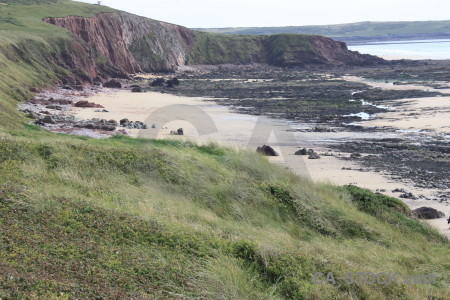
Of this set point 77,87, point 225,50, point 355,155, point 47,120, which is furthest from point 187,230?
point 225,50

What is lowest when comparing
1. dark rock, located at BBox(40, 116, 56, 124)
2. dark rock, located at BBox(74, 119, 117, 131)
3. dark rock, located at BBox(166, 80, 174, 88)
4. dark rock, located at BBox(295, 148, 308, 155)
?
dark rock, located at BBox(166, 80, 174, 88)

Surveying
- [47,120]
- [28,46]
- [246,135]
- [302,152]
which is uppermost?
[28,46]

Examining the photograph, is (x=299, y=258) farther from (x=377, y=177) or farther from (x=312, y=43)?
(x=312, y=43)

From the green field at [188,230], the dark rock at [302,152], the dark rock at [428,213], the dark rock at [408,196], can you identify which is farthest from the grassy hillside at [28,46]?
the dark rock at [428,213]

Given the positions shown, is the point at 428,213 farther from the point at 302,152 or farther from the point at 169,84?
the point at 169,84

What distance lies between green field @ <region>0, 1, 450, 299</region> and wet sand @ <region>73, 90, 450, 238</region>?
12.7 feet

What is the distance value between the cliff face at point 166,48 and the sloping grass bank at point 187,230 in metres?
50.7

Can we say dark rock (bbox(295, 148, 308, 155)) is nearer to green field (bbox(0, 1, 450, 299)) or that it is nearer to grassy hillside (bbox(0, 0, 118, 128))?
green field (bbox(0, 1, 450, 299))

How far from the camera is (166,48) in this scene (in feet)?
296

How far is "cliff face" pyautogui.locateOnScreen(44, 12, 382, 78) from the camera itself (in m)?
71.2

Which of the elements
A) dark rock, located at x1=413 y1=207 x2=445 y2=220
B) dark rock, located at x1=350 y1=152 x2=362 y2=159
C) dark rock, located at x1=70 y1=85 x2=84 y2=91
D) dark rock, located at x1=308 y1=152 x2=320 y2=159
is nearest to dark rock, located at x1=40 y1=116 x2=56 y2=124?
dark rock, located at x1=308 y1=152 x2=320 y2=159

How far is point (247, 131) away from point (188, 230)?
24094 millimetres

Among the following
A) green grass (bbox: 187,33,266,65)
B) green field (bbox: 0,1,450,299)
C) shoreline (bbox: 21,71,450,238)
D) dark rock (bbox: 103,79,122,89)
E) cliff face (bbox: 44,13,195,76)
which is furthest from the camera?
green grass (bbox: 187,33,266,65)

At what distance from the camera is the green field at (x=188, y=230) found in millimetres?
6793
